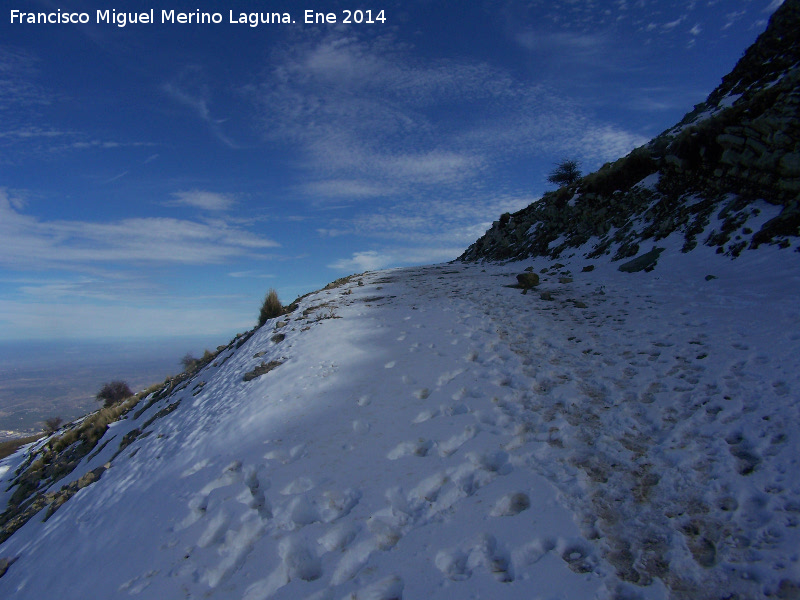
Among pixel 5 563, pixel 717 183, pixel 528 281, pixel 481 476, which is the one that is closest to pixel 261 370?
pixel 5 563

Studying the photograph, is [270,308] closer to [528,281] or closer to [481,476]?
[528,281]

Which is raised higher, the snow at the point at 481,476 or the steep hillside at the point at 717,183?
the steep hillside at the point at 717,183

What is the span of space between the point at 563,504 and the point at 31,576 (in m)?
6.44

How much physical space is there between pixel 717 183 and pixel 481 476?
12.9m

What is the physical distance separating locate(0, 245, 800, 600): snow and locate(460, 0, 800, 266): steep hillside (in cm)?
209

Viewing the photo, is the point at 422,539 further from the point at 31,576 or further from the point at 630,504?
the point at 31,576

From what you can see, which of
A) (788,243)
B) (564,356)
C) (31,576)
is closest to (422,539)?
(564,356)

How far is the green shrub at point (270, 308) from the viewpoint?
14.1 meters

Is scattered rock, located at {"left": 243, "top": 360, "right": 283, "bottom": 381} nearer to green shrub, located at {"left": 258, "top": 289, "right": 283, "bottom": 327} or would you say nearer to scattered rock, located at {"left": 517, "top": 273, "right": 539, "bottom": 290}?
green shrub, located at {"left": 258, "top": 289, "right": 283, "bottom": 327}

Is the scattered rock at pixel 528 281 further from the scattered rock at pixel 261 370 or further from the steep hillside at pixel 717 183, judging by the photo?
the scattered rock at pixel 261 370

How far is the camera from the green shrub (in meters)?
14.1

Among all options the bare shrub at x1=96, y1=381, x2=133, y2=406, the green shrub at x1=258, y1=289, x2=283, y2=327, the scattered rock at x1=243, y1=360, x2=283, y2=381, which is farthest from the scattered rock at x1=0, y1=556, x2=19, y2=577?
the bare shrub at x1=96, y1=381, x2=133, y2=406

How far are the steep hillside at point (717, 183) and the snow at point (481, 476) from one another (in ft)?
6.85

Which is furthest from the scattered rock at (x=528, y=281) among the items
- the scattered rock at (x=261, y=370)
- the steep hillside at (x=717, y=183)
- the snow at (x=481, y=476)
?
the scattered rock at (x=261, y=370)
